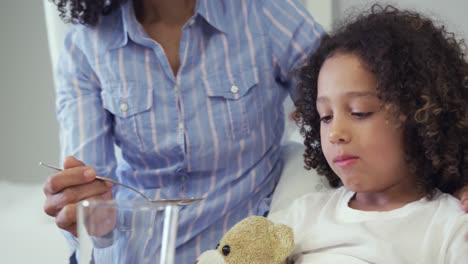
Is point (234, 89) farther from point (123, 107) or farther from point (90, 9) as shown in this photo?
point (90, 9)

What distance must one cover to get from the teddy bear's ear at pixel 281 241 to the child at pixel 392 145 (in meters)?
0.05

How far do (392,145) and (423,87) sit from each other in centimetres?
9

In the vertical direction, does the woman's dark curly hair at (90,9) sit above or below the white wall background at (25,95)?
above

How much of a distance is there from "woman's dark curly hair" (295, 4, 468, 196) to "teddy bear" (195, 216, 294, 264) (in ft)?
0.73

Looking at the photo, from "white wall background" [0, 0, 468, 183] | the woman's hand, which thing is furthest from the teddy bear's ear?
"white wall background" [0, 0, 468, 183]

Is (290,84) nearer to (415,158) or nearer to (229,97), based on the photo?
(229,97)

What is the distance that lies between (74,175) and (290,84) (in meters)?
0.46

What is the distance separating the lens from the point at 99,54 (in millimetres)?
1255

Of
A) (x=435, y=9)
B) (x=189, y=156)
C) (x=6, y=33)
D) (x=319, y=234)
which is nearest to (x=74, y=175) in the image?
(x=189, y=156)

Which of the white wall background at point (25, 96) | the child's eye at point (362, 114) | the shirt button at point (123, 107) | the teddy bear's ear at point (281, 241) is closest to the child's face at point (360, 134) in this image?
the child's eye at point (362, 114)

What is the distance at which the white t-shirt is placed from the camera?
2.95ft

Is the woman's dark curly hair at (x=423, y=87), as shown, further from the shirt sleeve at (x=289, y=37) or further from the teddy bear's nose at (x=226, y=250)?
the teddy bear's nose at (x=226, y=250)

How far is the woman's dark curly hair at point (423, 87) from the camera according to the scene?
0.97 meters

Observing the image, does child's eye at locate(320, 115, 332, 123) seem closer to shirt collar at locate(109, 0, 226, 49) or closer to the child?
the child
